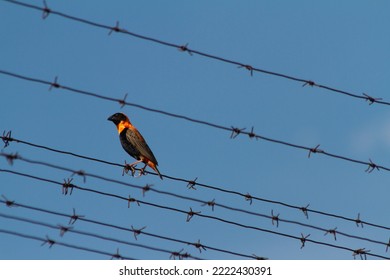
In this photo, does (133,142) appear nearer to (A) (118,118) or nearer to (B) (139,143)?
(B) (139,143)

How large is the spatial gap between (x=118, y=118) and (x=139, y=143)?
2.40 ft

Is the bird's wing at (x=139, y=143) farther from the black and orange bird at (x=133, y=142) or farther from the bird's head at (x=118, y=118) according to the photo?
the bird's head at (x=118, y=118)

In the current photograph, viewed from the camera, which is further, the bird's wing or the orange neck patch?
the orange neck patch

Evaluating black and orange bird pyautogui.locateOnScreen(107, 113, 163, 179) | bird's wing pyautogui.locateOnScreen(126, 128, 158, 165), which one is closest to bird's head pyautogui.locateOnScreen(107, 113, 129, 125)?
black and orange bird pyautogui.locateOnScreen(107, 113, 163, 179)

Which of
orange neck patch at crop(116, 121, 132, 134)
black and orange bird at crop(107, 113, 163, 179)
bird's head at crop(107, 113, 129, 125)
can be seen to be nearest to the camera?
black and orange bird at crop(107, 113, 163, 179)

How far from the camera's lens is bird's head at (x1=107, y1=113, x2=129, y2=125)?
14227 mm

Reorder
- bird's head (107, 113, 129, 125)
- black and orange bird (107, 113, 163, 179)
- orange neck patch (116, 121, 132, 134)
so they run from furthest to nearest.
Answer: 1. bird's head (107, 113, 129, 125)
2. orange neck patch (116, 121, 132, 134)
3. black and orange bird (107, 113, 163, 179)

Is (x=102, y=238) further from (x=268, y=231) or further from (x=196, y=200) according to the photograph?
(x=268, y=231)

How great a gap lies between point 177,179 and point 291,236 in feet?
4.23

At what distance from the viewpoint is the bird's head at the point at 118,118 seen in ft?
46.7

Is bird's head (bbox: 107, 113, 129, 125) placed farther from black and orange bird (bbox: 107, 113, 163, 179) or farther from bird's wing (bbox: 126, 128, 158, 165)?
bird's wing (bbox: 126, 128, 158, 165)

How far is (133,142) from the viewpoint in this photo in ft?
45.2

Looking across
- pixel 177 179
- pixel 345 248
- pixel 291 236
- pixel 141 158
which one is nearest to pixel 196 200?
pixel 177 179

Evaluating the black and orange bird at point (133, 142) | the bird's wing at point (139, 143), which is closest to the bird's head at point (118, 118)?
the black and orange bird at point (133, 142)
